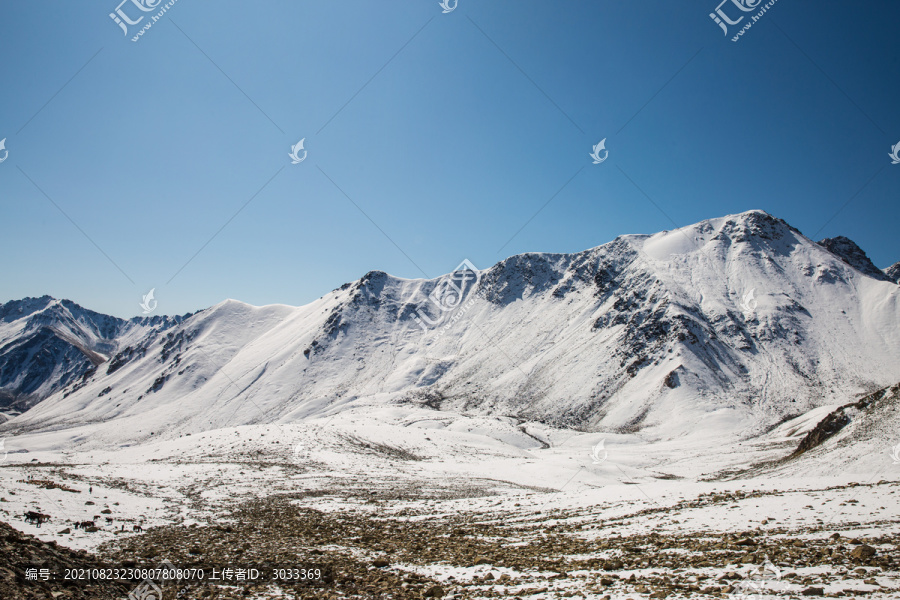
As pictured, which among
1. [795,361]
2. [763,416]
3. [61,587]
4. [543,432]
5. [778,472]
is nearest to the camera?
[61,587]

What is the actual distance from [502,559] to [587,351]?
377ft

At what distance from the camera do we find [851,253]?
160 metres

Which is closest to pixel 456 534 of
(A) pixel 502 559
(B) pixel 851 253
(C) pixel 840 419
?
(A) pixel 502 559

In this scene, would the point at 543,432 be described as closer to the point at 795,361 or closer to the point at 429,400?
the point at 429,400

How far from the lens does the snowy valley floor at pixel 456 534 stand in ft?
29.7

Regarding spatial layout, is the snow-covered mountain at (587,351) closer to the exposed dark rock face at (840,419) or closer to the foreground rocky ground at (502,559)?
the exposed dark rock face at (840,419)

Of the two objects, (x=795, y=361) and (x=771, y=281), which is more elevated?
(x=771, y=281)

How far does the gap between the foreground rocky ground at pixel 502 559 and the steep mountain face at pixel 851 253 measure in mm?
198307

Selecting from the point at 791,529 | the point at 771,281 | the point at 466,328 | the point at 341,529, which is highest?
the point at 771,281

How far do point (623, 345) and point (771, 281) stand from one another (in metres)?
56.4

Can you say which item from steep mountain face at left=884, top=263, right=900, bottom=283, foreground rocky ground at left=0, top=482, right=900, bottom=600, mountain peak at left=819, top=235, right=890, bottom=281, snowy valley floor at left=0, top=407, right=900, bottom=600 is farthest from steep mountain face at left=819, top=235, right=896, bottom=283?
foreground rocky ground at left=0, top=482, right=900, bottom=600

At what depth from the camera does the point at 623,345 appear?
373 feet

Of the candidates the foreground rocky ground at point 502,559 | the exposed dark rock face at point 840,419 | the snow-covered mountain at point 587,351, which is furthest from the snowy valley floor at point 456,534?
the snow-covered mountain at point 587,351

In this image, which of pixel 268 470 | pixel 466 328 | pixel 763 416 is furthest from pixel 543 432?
pixel 466 328
